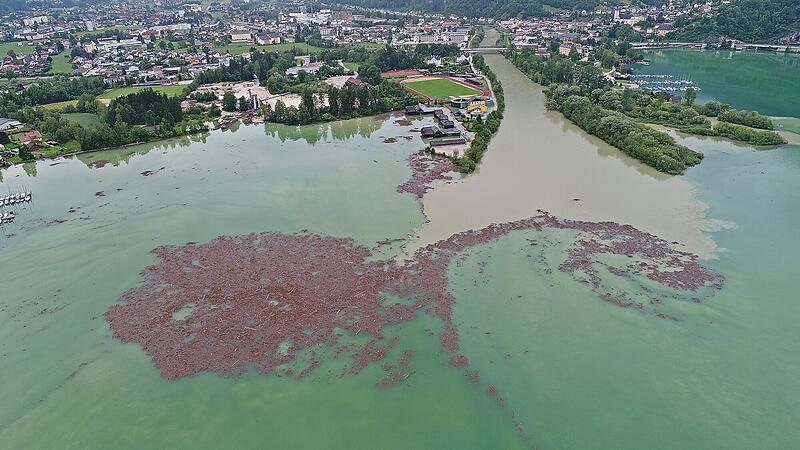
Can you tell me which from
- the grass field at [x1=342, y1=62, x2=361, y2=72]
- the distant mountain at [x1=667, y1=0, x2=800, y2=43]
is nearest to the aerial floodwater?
the grass field at [x1=342, y1=62, x2=361, y2=72]

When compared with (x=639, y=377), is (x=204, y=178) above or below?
above

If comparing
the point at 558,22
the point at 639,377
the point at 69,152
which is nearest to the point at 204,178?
the point at 69,152

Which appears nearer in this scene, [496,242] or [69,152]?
[496,242]

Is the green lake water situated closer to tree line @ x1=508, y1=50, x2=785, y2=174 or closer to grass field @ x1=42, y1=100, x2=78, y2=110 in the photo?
tree line @ x1=508, y1=50, x2=785, y2=174

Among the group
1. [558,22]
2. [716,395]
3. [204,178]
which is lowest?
[716,395]

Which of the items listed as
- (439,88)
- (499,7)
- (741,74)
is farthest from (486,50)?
(499,7)

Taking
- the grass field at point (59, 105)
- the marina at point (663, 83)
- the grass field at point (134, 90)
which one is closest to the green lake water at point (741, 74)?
the marina at point (663, 83)

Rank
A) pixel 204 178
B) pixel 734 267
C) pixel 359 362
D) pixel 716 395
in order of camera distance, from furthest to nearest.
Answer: pixel 204 178, pixel 734 267, pixel 359 362, pixel 716 395

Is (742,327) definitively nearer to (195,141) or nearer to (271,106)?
(195,141)
